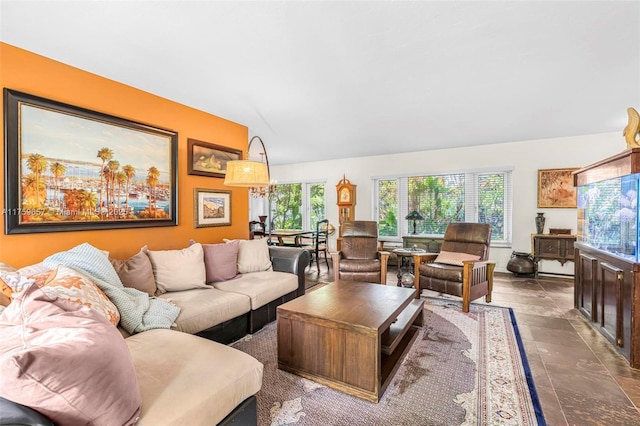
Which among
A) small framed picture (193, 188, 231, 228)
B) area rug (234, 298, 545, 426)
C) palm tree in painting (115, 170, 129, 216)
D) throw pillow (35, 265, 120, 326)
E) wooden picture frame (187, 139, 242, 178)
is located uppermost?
wooden picture frame (187, 139, 242, 178)

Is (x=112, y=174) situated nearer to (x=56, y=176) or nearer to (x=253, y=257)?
(x=56, y=176)

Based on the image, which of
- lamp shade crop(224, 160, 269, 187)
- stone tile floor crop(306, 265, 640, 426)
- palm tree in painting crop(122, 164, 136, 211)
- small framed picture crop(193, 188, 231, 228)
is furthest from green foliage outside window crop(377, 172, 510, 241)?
palm tree in painting crop(122, 164, 136, 211)

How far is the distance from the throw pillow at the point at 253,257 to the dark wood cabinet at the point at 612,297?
3.17 meters

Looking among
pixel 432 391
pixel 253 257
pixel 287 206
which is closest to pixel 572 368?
pixel 432 391

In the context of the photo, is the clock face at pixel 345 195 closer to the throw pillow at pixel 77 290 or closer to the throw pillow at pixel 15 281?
the throw pillow at pixel 77 290

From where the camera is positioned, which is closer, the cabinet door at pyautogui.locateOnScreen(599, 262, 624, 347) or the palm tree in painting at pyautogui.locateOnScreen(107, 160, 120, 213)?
the cabinet door at pyautogui.locateOnScreen(599, 262, 624, 347)

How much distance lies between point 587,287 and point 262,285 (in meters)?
3.34

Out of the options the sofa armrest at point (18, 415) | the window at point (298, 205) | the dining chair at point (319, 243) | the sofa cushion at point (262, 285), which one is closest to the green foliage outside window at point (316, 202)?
the window at point (298, 205)

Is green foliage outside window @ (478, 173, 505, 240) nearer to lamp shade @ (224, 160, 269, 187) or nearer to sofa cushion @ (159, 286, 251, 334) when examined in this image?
lamp shade @ (224, 160, 269, 187)

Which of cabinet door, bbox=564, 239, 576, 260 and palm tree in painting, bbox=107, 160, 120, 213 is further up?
palm tree in painting, bbox=107, 160, 120, 213

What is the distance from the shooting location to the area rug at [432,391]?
66.1 inches

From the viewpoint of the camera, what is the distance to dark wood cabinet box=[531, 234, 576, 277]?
474cm

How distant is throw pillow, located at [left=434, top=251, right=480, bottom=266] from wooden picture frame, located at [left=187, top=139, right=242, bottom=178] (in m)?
3.13

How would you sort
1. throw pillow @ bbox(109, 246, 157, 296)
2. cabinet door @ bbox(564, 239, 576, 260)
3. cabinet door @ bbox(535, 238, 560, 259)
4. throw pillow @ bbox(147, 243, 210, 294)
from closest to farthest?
1. throw pillow @ bbox(109, 246, 157, 296)
2. throw pillow @ bbox(147, 243, 210, 294)
3. cabinet door @ bbox(564, 239, 576, 260)
4. cabinet door @ bbox(535, 238, 560, 259)
